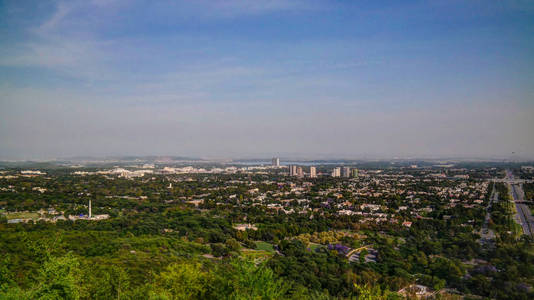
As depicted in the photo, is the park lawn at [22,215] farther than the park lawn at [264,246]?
Yes

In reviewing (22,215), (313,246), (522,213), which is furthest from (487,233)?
(22,215)

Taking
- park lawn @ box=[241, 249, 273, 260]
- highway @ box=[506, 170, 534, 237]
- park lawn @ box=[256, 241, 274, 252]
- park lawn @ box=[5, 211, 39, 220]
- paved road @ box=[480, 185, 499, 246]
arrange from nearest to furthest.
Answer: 1. park lawn @ box=[241, 249, 273, 260]
2. paved road @ box=[480, 185, 499, 246]
3. park lawn @ box=[256, 241, 274, 252]
4. highway @ box=[506, 170, 534, 237]
5. park lawn @ box=[5, 211, 39, 220]

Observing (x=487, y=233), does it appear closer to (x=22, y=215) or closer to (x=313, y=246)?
(x=313, y=246)

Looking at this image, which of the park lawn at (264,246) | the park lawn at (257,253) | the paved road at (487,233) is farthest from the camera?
the park lawn at (264,246)

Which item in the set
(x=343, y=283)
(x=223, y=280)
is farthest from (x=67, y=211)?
(x=223, y=280)

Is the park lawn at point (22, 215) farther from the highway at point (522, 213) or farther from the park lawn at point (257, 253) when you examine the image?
the highway at point (522, 213)

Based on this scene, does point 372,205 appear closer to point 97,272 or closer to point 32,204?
point 97,272

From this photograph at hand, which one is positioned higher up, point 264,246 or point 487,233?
point 487,233

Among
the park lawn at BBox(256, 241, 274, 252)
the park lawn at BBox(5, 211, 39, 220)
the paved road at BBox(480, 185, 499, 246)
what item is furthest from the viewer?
the park lawn at BBox(5, 211, 39, 220)

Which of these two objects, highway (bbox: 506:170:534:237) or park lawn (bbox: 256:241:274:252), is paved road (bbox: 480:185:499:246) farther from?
park lawn (bbox: 256:241:274:252)

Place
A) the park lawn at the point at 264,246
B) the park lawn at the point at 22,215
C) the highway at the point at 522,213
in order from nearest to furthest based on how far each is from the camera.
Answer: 1. the park lawn at the point at 264,246
2. the highway at the point at 522,213
3. the park lawn at the point at 22,215

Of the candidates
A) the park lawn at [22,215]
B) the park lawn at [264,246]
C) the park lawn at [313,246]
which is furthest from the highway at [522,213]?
the park lawn at [22,215]

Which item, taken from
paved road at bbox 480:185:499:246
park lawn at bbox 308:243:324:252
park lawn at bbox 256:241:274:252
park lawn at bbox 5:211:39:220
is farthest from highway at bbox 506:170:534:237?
park lawn at bbox 5:211:39:220
